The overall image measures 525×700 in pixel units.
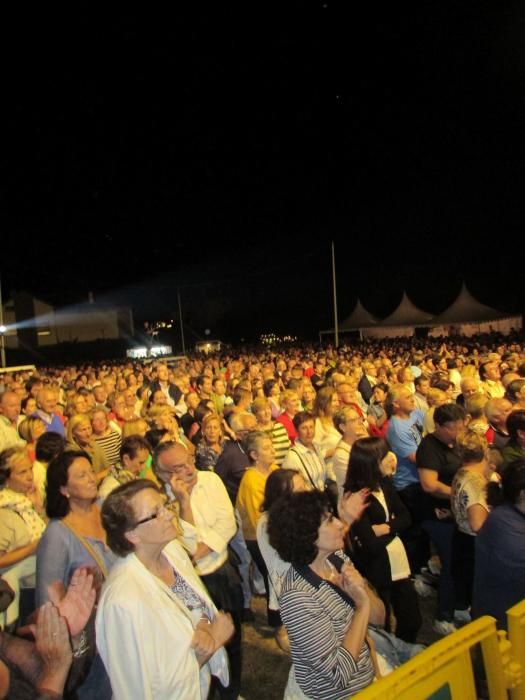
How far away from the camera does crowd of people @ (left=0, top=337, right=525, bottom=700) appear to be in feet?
7.22

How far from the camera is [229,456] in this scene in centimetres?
495

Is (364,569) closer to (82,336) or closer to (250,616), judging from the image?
(250,616)

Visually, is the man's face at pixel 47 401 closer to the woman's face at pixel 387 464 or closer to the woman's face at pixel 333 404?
the woman's face at pixel 333 404

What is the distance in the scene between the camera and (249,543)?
4145 millimetres

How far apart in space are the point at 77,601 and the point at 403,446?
3.55 meters

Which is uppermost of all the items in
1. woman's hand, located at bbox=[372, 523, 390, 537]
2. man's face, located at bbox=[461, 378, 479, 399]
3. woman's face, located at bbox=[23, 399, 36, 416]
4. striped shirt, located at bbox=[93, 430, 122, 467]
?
man's face, located at bbox=[461, 378, 479, 399]

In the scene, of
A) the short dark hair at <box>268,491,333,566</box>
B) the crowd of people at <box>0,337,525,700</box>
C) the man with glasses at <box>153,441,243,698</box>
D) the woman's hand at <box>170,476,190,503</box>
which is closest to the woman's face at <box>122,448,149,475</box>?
the crowd of people at <box>0,337,525,700</box>

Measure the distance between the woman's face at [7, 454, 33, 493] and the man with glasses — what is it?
0.87 metres

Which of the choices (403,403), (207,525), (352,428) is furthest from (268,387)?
(207,525)

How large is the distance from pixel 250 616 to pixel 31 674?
9.62 feet

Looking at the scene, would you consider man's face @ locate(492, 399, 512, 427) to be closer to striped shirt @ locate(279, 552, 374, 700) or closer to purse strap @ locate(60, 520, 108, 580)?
striped shirt @ locate(279, 552, 374, 700)

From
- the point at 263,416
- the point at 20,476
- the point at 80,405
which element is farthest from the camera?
the point at 80,405

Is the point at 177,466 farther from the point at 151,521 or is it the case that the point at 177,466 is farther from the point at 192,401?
the point at 192,401

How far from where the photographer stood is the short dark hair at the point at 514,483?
289cm
